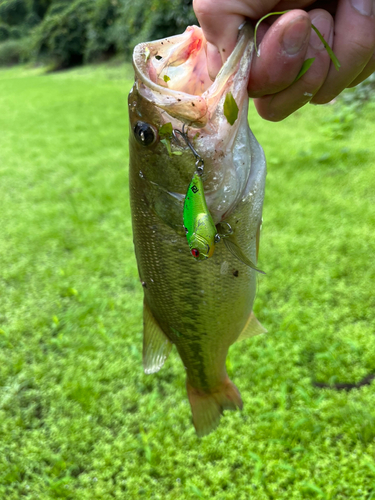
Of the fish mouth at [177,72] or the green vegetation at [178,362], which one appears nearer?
the fish mouth at [177,72]

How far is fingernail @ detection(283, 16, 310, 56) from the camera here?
956mm

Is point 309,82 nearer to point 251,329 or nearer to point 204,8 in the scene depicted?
point 204,8

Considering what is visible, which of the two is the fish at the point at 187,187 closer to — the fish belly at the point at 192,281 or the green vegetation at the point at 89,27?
the fish belly at the point at 192,281

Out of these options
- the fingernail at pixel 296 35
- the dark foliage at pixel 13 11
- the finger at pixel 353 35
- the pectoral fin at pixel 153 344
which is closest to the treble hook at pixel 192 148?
the fingernail at pixel 296 35

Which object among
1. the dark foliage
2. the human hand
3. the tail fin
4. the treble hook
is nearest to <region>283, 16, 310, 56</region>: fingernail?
the human hand

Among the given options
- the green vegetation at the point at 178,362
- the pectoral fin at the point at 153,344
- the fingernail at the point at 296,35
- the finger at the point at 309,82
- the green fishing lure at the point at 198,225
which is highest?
the fingernail at the point at 296,35

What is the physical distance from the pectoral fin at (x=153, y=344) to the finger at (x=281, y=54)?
896 mm

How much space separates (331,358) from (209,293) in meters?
1.71

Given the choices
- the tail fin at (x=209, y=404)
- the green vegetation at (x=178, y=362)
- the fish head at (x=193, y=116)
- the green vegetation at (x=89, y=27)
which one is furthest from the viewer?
the green vegetation at (x=89, y=27)

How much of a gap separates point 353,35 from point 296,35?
232 mm

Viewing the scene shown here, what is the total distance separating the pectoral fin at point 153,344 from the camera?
58.4 inches

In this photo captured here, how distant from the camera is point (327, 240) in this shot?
3.75m

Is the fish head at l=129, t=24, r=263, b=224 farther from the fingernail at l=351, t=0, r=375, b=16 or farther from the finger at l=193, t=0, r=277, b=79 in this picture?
the fingernail at l=351, t=0, r=375, b=16

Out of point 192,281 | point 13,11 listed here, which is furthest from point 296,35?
point 13,11
